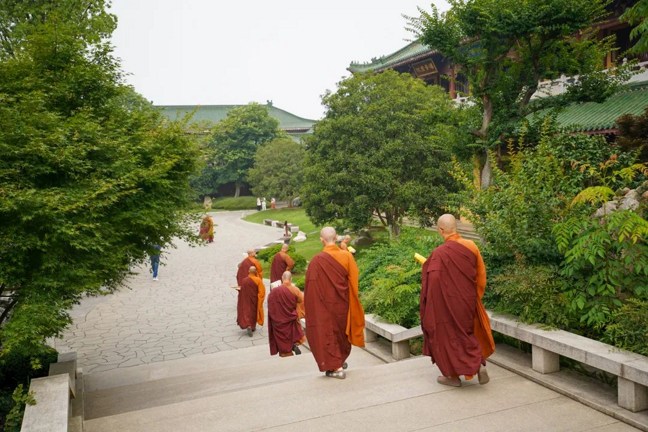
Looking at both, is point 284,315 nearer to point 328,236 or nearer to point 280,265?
point 328,236

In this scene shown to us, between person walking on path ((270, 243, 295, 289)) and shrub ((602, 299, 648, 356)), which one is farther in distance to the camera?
person walking on path ((270, 243, 295, 289))

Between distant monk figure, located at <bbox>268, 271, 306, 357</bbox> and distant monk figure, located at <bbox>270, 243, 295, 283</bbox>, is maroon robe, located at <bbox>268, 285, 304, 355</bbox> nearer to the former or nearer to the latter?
distant monk figure, located at <bbox>268, 271, 306, 357</bbox>

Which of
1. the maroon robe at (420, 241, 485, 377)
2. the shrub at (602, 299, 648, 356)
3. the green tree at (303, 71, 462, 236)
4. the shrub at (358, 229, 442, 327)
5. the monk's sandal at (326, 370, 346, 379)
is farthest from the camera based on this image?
the green tree at (303, 71, 462, 236)

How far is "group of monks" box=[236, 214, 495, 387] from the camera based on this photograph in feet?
16.2

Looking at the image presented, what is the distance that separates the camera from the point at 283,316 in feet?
28.0

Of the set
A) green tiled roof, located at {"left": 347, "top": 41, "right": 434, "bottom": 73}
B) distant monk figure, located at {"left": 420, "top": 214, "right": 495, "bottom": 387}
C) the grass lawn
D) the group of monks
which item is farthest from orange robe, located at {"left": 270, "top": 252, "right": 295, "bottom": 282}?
green tiled roof, located at {"left": 347, "top": 41, "right": 434, "bottom": 73}

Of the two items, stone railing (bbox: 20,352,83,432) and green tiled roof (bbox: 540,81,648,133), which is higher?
green tiled roof (bbox: 540,81,648,133)

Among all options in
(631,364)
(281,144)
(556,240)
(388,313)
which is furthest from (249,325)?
(281,144)

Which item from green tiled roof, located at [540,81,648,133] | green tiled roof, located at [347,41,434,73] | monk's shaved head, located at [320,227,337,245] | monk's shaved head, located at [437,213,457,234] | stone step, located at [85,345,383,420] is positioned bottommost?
stone step, located at [85,345,383,420]

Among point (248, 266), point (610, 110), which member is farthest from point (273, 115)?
point (248, 266)

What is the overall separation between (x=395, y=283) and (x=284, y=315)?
2101mm

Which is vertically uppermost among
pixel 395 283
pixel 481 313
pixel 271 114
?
pixel 271 114

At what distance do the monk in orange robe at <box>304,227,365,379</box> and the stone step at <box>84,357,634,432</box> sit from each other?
1.30 ft

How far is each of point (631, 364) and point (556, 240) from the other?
5.63 ft
